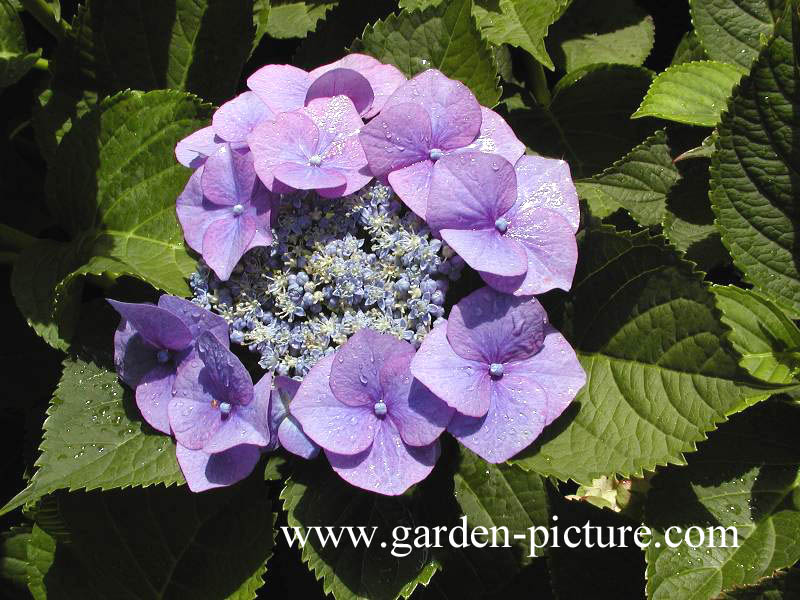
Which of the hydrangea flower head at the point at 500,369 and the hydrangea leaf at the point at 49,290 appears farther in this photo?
the hydrangea leaf at the point at 49,290

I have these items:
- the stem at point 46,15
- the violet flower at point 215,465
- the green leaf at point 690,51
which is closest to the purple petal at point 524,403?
the violet flower at point 215,465

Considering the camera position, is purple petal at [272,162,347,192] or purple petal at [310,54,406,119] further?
purple petal at [310,54,406,119]

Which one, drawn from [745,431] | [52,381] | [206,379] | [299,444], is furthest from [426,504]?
[52,381]

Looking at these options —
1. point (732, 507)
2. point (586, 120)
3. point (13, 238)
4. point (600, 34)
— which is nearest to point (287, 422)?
point (732, 507)

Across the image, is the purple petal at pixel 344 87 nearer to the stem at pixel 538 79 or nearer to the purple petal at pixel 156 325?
the purple petal at pixel 156 325

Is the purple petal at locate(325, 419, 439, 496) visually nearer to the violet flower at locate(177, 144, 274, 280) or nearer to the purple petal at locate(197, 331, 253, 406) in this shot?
the purple petal at locate(197, 331, 253, 406)

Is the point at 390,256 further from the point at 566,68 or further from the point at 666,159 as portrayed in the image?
the point at 566,68

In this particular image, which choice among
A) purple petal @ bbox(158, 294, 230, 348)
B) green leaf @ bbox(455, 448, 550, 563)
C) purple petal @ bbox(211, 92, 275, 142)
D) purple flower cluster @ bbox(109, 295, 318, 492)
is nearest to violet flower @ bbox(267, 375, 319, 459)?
purple flower cluster @ bbox(109, 295, 318, 492)

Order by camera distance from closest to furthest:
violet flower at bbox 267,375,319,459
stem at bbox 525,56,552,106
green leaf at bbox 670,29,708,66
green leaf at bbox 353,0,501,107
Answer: violet flower at bbox 267,375,319,459 < green leaf at bbox 353,0,501,107 < green leaf at bbox 670,29,708,66 < stem at bbox 525,56,552,106
